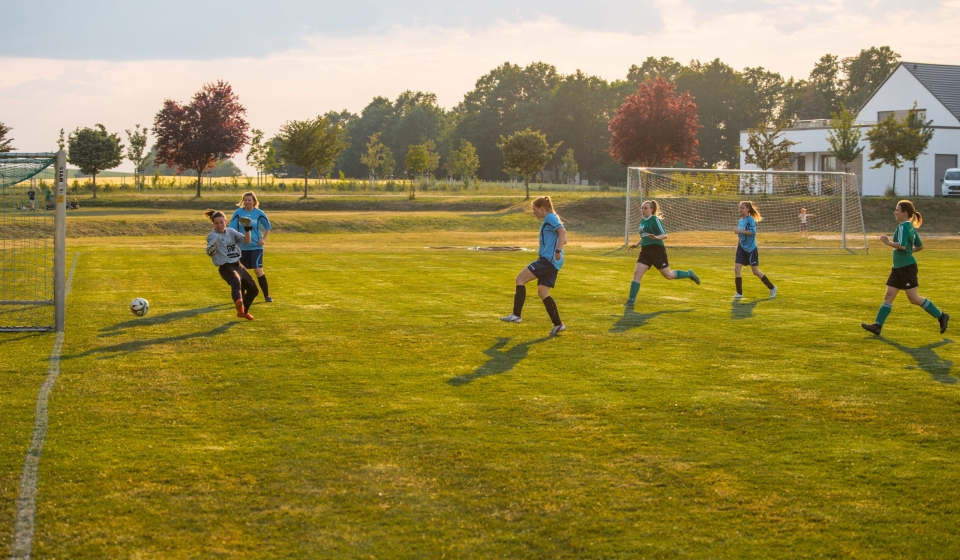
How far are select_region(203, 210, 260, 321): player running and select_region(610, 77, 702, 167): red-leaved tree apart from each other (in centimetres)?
4457

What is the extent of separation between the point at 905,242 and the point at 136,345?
10.4 metres

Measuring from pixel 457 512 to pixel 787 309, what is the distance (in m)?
11.5

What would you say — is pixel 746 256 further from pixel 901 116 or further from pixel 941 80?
pixel 941 80

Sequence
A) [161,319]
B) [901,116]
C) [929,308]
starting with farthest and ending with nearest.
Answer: [901,116]
[161,319]
[929,308]

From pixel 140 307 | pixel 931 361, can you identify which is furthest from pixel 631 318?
pixel 140 307

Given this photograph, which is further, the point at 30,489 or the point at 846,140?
the point at 846,140

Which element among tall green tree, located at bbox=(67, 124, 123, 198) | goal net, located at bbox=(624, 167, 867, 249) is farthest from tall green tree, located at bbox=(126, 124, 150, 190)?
goal net, located at bbox=(624, 167, 867, 249)

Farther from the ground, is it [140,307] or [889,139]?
[889,139]

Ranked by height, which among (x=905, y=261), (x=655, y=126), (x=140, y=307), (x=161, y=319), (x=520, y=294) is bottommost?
(x=161, y=319)

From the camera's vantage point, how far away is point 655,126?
55719 mm

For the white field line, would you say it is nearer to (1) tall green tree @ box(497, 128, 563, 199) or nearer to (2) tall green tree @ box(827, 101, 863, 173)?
(2) tall green tree @ box(827, 101, 863, 173)

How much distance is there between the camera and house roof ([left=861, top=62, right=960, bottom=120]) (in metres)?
63.2

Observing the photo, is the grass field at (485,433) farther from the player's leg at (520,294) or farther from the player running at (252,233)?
the player running at (252,233)

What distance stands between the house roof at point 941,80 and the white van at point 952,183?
30.6ft
